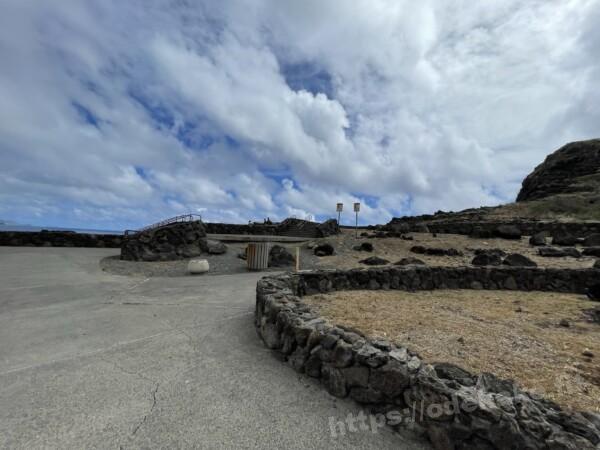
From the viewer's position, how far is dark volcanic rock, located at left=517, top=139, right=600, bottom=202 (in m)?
44.2

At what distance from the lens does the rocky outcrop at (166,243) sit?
16.5 meters

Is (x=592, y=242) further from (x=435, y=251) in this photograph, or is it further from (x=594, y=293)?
(x=594, y=293)

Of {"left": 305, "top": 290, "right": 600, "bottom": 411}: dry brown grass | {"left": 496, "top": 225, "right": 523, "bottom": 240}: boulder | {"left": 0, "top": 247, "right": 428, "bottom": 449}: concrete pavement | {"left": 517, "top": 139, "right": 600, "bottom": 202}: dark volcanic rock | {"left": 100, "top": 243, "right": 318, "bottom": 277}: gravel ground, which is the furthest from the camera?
{"left": 517, "top": 139, "right": 600, "bottom": 202}: dark volcanic rock

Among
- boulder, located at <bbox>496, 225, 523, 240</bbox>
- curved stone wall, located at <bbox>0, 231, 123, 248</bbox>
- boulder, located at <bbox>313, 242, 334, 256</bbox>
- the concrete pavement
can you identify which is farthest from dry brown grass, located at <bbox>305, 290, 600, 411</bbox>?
curved stone wall, located at <bbox>0, 231, 123, 248</bbox>

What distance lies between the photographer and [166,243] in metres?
17.2

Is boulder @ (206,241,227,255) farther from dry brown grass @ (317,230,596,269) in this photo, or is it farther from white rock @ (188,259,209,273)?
dry brown grass @ (317,230,596,269)

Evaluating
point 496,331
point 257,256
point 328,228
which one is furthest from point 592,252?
point 328,228

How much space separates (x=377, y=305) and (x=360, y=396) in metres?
3.77

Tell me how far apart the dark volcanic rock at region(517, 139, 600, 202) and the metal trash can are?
45454 millimetres

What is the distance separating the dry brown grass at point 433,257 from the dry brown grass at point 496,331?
14.9 feet

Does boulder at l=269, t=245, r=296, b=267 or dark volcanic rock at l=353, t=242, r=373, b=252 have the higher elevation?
dark volcanic rock at l=353, t=242, r=373, b=252

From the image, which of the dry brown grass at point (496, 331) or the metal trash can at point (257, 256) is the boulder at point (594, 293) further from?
the metal trash can at point (257, 256)

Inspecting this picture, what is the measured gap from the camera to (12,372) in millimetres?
3820

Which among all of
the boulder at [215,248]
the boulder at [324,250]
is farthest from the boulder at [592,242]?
the boulder at [215,248]
